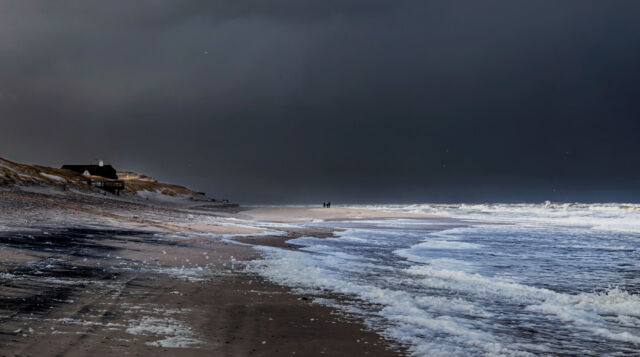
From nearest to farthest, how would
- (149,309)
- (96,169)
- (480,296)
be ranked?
(149,309) → (480,296) → (96,169)

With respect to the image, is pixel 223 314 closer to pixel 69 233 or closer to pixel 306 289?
pixel 306 289

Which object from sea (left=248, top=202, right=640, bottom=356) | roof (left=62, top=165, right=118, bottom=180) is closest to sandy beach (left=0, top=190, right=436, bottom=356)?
sea (left=248, top=202, right=640, bottom=356)

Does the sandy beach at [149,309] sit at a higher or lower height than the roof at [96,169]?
lower

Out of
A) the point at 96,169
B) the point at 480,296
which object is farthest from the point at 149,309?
the point at 96,169

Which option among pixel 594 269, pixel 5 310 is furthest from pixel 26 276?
pixel 594 269

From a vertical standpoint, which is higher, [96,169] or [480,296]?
[96,169]

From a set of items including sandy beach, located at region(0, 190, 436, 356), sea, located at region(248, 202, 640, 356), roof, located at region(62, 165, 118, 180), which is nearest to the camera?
sandy beach, located at region(0, 190, 436, 356)

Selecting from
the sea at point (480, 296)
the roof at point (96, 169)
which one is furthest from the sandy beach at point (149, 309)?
the roof at point (96, 169)

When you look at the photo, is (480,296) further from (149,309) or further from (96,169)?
(96,169)

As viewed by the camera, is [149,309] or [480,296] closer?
[149,309]

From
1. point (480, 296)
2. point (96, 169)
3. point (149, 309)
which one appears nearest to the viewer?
point (149, 309)

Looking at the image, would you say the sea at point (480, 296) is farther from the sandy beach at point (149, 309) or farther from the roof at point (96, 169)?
the roof at point (96, 169)

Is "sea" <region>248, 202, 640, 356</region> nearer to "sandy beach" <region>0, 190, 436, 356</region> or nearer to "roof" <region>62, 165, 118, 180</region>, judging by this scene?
"sandy beach" <region>0, 190, 436, 356</region>

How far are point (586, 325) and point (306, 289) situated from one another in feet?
18.4
